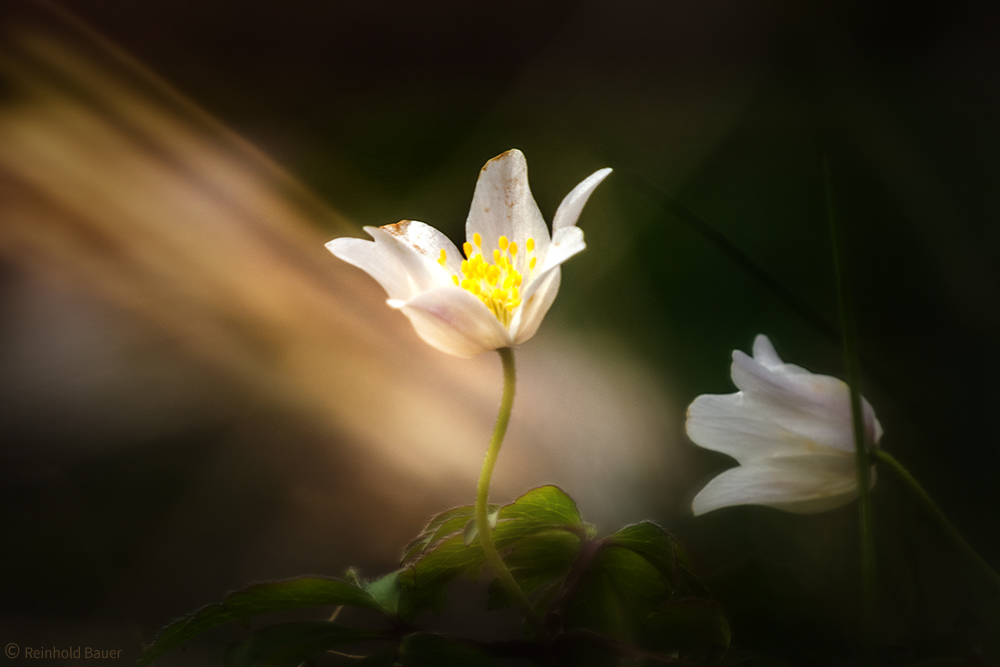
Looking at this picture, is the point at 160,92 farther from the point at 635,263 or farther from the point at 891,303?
the point at 891,303

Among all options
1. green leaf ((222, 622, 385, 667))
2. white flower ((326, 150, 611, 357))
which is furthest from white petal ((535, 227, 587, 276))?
green leaf ((222, 622, 385, 667))

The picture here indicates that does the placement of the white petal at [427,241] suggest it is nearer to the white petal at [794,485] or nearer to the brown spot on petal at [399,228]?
the brown spot on petal at [399,228]

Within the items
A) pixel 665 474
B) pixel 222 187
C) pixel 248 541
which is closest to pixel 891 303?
pixel 665 474

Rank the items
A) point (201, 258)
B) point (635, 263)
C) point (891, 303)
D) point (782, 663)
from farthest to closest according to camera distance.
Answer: point (201, 258)
point (635, 263)
point (891, 303)
point (782, 663)

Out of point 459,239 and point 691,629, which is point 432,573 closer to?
point 691,629

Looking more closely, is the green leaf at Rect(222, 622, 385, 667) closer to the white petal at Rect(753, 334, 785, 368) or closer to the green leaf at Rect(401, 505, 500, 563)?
the green leaf at Rect(401, 505, 500, 563)

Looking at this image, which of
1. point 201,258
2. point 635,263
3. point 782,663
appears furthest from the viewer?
point 201,258

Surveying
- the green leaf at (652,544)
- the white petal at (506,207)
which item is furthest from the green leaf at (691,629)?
the white petal at (506,207)

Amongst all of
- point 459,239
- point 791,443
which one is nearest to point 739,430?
point 791,443
